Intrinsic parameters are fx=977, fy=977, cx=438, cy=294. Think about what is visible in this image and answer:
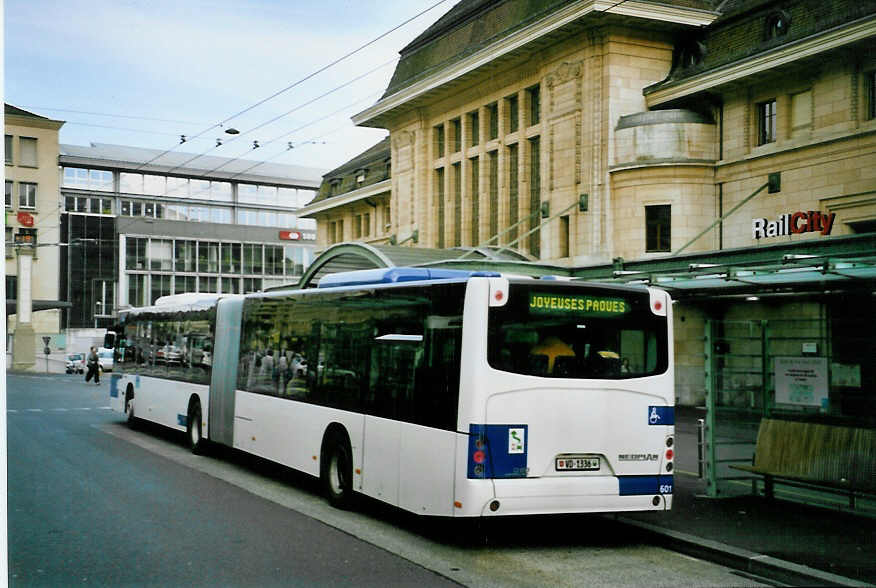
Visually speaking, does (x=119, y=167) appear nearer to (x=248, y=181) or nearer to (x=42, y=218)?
(x=42, y=218)

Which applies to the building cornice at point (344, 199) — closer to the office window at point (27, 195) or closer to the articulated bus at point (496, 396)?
the articulated bus at point (496, 396)

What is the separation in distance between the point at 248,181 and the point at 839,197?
2396 cm

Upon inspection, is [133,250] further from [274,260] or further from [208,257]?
[274,260]

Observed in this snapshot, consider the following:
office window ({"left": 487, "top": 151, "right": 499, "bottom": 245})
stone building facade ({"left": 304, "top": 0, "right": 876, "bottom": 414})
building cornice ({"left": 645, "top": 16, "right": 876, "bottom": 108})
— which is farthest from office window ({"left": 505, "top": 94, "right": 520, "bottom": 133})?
building cornice ({"left": 645, "top": 16, "right": 876, "bottom": 108})

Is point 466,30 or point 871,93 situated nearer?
point 871,93

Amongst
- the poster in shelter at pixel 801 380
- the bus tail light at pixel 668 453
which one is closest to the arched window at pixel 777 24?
the poster in shelter at pixel 801 380

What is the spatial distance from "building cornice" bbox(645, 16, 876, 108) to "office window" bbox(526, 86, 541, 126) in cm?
457

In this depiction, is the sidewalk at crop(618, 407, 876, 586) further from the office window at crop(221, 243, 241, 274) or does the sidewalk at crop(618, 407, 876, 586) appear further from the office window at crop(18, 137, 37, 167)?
the office window at crop(221, 243, 241, 274)

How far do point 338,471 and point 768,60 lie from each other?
19752 millimetres

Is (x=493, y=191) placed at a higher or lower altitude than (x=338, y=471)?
higher

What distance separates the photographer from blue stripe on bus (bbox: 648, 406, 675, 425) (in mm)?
9907

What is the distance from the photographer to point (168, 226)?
167ft

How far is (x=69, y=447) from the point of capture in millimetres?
17562

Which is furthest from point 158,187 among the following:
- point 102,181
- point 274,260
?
point 274,260
